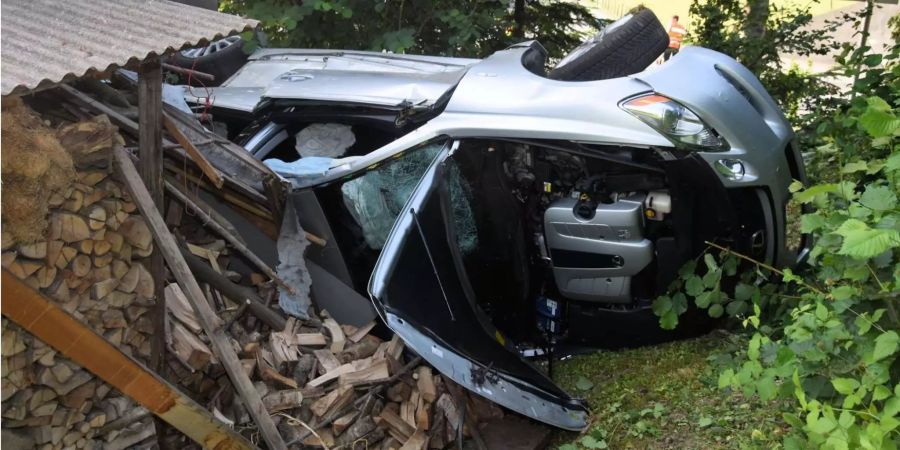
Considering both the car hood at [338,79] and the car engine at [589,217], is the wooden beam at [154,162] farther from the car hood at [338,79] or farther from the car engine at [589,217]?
the car engine at [589,217]

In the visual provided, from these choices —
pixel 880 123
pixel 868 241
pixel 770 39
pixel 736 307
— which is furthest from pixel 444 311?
pixel 770 39

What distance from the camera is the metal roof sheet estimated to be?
9.32 ft

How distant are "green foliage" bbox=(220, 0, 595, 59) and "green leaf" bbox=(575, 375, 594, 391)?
3.52 meters

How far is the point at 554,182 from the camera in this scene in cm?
430

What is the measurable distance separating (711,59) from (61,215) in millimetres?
3299

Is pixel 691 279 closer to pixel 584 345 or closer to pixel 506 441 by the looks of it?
pixel 584 345

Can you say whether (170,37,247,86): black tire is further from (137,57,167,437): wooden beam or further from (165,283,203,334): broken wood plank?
(137,57,167,437): wooden beam

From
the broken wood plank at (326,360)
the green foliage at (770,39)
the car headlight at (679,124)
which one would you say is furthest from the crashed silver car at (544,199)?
the green foliage at (770,39)

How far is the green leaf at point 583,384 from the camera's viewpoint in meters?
4.39

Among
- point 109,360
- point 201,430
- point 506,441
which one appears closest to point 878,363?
point 506,441

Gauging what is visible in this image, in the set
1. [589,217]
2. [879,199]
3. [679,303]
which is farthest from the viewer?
[589,217]

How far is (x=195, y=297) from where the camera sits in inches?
135

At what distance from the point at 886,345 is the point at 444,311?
1.92 metres

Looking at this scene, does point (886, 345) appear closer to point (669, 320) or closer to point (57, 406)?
point (669, 320)
